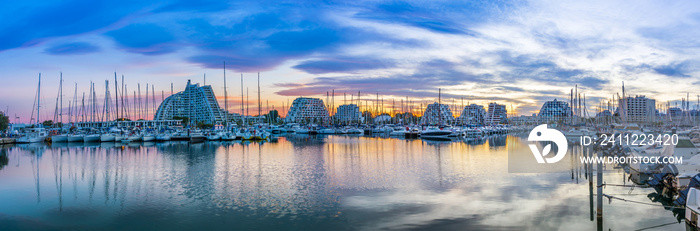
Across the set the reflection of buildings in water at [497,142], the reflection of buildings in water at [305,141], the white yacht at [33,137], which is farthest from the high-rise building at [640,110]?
the white yacht at [33,137]

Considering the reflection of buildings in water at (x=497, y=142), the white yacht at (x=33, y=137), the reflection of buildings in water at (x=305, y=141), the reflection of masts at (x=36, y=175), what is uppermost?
the white yacht at (x=33, y=137)

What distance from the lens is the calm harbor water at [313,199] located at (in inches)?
635

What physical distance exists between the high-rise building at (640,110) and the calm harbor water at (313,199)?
90771 mm

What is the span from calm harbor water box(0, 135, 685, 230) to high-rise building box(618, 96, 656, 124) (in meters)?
90.8

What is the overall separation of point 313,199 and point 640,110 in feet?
599

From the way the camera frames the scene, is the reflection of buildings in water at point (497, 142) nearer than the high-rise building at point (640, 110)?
Yes

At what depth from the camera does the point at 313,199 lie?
20.4 meters

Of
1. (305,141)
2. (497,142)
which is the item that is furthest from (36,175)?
(497,142)

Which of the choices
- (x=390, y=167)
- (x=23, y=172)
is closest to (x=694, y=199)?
(x=390, y=167)

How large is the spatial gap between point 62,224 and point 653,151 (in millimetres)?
37595

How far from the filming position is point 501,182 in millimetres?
25156

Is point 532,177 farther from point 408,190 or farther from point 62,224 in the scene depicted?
point 62,224

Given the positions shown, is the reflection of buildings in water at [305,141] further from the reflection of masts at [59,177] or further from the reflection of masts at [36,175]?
the reflection of masts at [36,175]

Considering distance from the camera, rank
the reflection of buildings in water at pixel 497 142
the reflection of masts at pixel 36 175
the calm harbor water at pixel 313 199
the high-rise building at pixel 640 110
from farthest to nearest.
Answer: the high-rise building at pixel 640 110, the reflection of buildings in water at pixel 497 142, the reflection of masts at pixel 36 175, the calm harbor water at pixel 313 199
